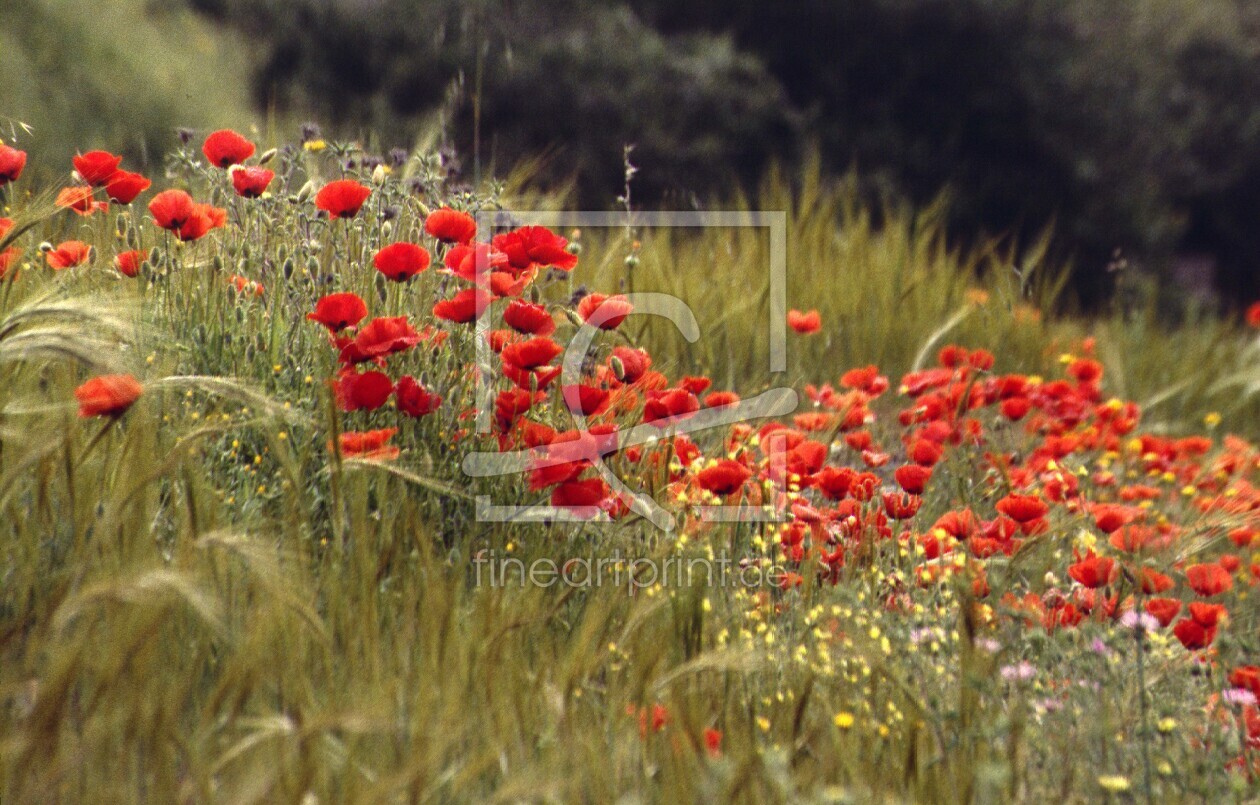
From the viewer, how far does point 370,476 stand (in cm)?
221

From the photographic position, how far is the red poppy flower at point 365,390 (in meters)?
2.13

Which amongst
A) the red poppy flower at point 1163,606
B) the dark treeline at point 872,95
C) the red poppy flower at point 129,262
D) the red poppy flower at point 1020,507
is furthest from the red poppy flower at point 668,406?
the dark treeline at point 872,95

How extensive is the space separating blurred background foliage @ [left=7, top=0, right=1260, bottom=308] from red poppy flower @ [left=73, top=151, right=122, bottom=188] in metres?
4.50

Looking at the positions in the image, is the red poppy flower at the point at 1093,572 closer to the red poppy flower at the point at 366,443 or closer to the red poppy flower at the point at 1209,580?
the red poppy flower at the point at 1209,580

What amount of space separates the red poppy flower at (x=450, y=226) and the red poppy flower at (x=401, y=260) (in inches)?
3.0

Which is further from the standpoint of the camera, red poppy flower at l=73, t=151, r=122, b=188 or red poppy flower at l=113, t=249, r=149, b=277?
red poppy flower at l=113, t=249, r=149, b=277

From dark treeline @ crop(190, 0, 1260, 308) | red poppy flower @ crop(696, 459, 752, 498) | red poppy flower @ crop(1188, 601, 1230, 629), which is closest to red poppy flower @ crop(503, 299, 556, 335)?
red poppy flower @ crop(696, 459, 752, 498)

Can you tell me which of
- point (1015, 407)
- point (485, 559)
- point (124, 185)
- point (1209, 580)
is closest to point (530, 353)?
point (485, 559)

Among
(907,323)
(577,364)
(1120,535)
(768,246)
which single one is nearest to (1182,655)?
(1120,535)

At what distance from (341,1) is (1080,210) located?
16.0ft

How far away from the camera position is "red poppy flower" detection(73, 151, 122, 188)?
7.74 ft

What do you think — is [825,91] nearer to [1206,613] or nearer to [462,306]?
A: [462,306]

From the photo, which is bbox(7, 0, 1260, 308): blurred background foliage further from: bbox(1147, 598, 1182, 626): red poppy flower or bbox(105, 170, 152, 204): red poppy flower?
bbox(1147, 598, 1182, 626): red poppy flower

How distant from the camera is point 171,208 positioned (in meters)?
2.30
